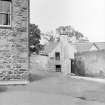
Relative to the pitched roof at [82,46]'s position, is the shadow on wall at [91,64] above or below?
below

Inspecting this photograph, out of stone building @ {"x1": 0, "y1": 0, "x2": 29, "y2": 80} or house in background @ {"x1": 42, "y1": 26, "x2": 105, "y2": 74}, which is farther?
house in background @ {"x1": 42, "y1": 26, "x2": 105, "y2": 74}

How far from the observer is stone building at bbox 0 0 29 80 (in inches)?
435

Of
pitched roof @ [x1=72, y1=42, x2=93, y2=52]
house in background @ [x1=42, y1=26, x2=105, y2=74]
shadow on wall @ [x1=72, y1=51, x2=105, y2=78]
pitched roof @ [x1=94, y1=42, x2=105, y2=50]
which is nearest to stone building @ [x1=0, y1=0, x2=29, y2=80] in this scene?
shadow on wall @ [x1=72, y1=51, x2=105, y2=78]

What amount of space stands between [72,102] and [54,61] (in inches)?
1101

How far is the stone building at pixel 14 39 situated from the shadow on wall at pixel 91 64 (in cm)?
979

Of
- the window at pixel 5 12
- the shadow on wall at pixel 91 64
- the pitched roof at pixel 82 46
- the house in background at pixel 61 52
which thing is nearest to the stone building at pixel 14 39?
the window at pixel 5 12

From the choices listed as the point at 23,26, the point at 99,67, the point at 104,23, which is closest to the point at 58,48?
the point at 99,67

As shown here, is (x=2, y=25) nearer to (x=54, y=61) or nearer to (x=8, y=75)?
(x=8, y=75)

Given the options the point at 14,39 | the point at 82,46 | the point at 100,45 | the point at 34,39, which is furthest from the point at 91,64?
the point at 100,45

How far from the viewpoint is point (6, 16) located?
1127 centimetres

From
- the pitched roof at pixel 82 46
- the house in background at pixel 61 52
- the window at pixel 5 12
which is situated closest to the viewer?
the window at pixel 5 12

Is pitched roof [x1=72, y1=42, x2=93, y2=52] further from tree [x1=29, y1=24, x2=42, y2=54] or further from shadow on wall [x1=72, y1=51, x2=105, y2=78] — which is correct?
shadow on wall [x1=72, y1=51, x2=105, y2=78]

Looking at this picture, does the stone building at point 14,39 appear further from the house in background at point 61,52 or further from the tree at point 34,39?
the house in background at point 61,52

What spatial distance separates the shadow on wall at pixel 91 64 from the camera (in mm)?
21125
